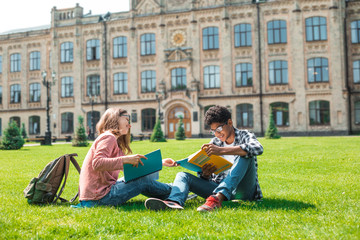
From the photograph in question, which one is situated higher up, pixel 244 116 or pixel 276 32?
pixel 276 32

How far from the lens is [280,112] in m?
33.0

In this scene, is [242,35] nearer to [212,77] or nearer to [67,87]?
[212,77]

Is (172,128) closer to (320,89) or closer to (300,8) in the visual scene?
(320,89)

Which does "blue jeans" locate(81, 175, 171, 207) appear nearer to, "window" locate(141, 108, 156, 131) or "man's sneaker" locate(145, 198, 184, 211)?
"man's sneaker" locate(145, 198, 184, 211)

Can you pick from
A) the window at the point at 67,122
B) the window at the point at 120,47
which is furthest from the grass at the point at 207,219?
the window at the point at 67,122

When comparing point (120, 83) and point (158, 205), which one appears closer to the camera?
point (158, 205)

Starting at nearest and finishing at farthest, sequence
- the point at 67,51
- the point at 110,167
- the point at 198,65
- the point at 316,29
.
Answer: the point at 110,167, the point at 316,29, the point at 198,65, the point at 67,51

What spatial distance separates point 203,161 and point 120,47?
112ft

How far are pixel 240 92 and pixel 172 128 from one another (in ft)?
26.0

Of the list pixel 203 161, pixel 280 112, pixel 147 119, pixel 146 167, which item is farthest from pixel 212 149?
pixel 147 119

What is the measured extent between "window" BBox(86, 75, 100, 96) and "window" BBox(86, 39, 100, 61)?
2139 mm

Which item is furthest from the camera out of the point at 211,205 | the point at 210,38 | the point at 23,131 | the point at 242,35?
the point at 23,131

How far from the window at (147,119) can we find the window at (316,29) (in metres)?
17.4

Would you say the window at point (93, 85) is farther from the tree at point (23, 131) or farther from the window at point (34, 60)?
the tree at point (23, 131)
